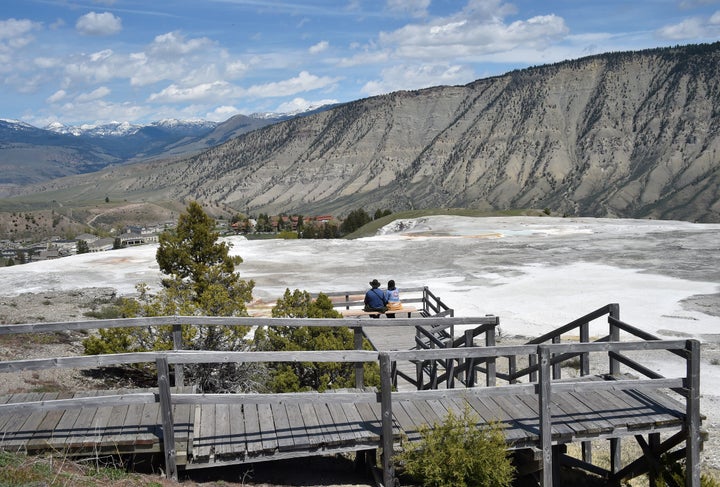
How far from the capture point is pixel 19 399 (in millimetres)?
8438

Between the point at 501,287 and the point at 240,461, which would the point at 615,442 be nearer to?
the point at 240,461

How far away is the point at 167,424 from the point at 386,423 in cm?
237

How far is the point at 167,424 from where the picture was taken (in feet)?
23.3

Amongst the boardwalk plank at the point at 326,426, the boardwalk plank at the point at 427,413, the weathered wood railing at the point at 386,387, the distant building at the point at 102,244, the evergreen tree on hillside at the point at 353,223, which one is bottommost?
the distant building at the point at 102,244

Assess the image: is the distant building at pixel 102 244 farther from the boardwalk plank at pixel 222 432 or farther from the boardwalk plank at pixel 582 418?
the boardwalk plank at pixel 582 418

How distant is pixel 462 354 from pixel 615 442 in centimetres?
321

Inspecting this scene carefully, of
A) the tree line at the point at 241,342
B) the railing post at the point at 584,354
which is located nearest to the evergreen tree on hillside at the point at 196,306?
the tree line at the point at 241,342

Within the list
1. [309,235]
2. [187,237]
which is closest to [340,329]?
[187,237]

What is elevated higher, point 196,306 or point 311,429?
point 196,306

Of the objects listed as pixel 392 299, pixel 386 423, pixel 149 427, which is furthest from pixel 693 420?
pixel 392 299

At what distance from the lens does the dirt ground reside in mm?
7742

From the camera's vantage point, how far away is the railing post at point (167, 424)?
23.2 feet

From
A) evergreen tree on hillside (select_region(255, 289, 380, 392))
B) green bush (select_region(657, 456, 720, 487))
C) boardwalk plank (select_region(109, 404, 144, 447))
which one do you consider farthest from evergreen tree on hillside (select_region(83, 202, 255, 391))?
green bush (select_region(657, 456, 720, 487))

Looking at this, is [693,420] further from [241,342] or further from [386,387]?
[241,342]
